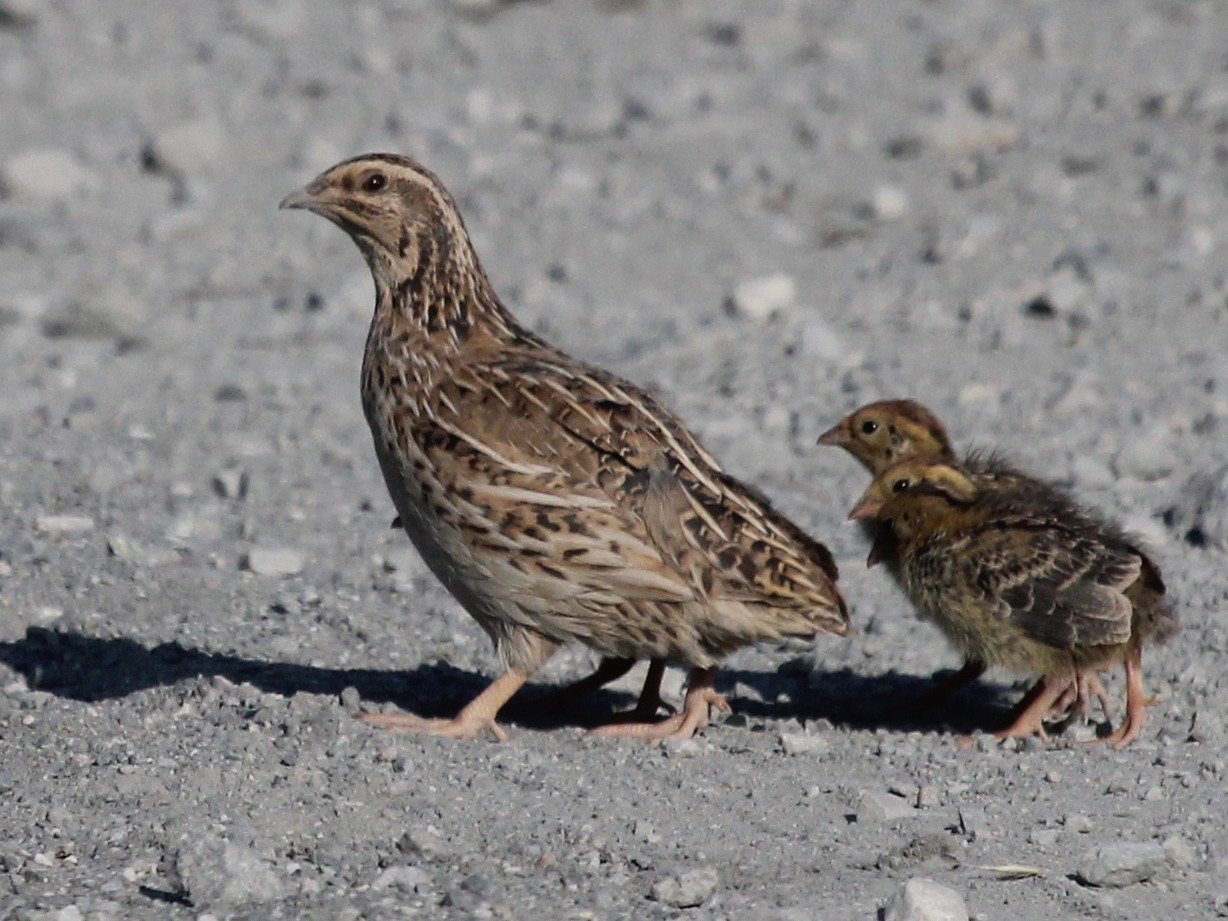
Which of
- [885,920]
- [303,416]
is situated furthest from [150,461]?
[885,920]

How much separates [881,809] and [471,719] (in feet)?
4.91

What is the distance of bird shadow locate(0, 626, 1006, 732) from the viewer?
325 inches

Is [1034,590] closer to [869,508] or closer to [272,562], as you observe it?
[869,508]

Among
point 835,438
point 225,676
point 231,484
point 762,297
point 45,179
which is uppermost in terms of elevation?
point 762,297

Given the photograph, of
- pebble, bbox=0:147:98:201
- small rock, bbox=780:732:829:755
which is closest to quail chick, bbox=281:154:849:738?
small rock, bbox=780:732:829:755

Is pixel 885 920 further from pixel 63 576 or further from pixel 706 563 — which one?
pixel 63 576

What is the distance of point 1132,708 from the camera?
8016mm

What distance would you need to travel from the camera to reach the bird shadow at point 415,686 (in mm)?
8258

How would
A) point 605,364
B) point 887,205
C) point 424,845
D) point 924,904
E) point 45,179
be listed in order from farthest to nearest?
point 45,179, point 887,205, point 605,364, point 424,845, point 924,904

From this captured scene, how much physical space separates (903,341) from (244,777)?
6842mm

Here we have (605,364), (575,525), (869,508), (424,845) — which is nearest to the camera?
(424,845)

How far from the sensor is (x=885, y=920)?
245 inches

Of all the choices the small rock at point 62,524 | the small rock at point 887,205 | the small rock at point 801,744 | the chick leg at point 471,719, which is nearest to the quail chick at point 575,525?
the chick leg at point 471,719

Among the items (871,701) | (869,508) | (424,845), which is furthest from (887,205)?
(424,845)
